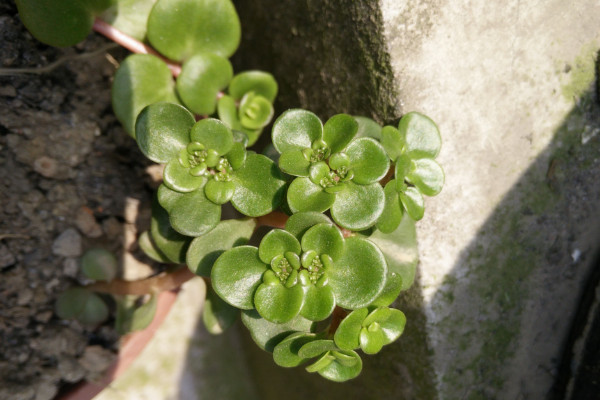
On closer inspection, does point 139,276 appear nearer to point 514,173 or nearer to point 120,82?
point 120,82

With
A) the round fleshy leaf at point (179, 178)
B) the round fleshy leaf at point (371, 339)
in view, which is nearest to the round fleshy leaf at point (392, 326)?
the round fleshy leaf at point (371, 339)

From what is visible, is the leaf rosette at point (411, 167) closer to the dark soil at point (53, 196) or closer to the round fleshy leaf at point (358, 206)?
the round fleshy leaf at point (358, 206)

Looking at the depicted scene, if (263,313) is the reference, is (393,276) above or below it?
above

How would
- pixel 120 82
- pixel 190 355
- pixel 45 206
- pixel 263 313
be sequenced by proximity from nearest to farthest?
pixel 263 313
pixel 120 82
pixel 45 206
pixel 190 355

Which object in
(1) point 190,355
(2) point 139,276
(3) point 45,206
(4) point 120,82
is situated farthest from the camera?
(1) point 190,355

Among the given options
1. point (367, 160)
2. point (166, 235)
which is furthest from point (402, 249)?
point (166, 235)

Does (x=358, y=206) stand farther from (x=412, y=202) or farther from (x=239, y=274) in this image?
(x=239, y=274)

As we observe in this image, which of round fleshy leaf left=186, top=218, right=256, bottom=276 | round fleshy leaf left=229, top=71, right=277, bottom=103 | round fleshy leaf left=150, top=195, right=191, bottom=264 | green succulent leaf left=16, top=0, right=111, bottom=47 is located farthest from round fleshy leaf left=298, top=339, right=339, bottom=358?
green succulent leaf left=16, top=0, right=111, bottom=47

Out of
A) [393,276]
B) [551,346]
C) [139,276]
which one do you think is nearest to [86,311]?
[139,276]
